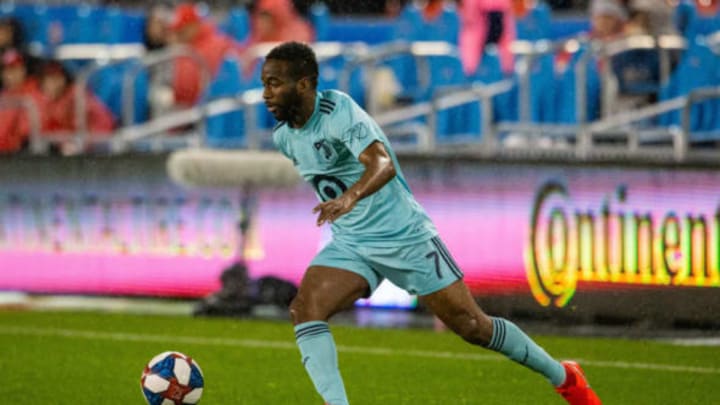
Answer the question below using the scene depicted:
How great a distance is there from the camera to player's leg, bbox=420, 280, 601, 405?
281 inches

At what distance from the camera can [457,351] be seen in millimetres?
10992

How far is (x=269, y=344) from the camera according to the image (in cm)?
1139

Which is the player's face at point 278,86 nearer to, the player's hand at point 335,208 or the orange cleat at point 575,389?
the player's hand at point 335,208

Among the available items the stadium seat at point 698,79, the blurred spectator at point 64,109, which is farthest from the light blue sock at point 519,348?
the blurred spectator at point 64,109

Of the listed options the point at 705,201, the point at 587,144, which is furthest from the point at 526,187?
the point at 705,201

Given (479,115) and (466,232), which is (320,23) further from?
(466,232)

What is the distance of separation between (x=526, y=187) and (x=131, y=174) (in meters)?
3.73

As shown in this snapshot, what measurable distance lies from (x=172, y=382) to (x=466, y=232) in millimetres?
5032

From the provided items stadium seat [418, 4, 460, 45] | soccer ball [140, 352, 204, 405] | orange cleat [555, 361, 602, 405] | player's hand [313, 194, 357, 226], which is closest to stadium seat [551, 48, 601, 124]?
stadium seat [418, 4, 460, 45]

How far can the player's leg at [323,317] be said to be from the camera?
6.96 metres

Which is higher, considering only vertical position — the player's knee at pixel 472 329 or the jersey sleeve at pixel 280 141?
the jersey sleeve at pixel 280 141

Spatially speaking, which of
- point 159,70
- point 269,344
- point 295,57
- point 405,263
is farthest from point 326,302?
point 159,70

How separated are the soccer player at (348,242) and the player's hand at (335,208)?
0.28 metres

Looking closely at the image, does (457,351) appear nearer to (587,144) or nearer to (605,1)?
(587,144)
